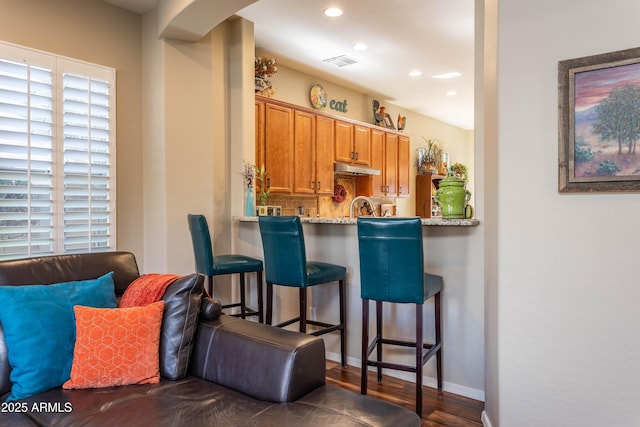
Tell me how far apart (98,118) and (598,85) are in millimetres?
3430

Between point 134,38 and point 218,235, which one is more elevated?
point 134,38

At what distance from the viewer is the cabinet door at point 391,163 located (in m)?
6.44

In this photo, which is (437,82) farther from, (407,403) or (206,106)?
(407,403)

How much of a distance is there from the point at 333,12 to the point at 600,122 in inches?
101

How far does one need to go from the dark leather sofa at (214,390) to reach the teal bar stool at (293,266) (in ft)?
2.73

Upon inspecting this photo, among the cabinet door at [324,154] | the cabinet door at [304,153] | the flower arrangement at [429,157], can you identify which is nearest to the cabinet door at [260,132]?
the cabinet door at [304,153]

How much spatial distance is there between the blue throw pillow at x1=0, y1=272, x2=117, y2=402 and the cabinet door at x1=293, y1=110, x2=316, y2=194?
318 cm

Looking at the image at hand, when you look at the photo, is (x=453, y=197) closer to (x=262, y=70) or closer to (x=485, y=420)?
(x=485, y=420)

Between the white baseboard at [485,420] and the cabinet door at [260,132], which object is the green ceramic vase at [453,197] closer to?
the white baseboard at [485,420]

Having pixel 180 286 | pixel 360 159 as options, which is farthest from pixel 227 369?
pixel 360 159

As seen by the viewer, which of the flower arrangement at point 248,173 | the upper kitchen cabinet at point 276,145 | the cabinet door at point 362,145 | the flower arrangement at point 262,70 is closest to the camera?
the flower arrangement at point 248,173

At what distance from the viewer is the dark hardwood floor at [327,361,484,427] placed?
2.42 metres

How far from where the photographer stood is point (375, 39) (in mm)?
4191

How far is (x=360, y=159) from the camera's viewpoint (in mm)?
5844
